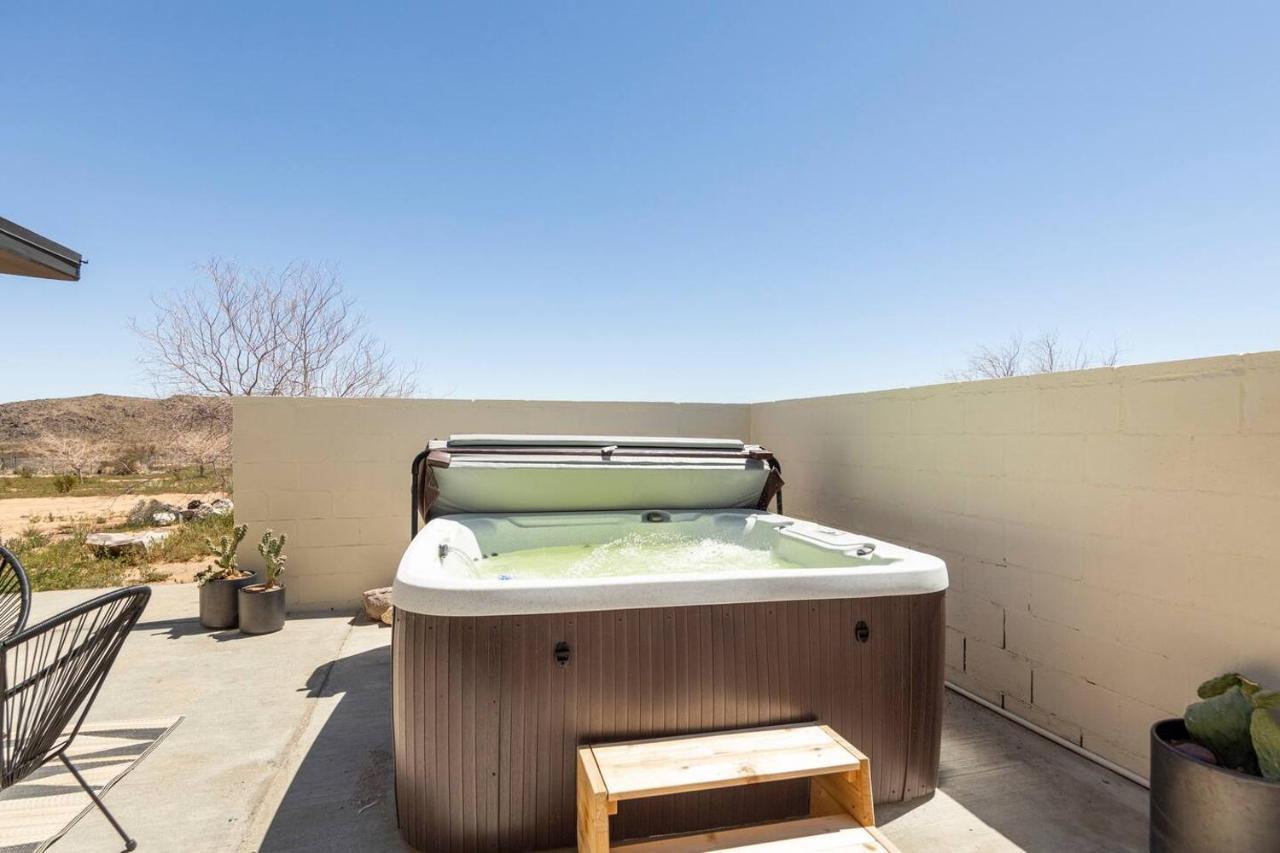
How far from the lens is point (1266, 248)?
21.4 ft

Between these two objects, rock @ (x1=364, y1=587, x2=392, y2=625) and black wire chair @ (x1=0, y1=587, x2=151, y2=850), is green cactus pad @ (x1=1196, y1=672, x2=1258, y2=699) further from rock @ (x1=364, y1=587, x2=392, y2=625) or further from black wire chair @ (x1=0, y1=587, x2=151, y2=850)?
rock @ (x1=364, y1=587, x2=392, y2=625)

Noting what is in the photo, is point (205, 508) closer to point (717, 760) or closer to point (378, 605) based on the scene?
point (378, 605)

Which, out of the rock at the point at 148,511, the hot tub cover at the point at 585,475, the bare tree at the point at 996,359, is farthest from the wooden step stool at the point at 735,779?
the bare tree at the point at 996,359

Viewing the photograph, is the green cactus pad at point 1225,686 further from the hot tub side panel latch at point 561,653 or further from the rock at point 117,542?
the rock at point 117,542

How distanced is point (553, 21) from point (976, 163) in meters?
3.66

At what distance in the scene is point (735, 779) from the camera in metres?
1.46

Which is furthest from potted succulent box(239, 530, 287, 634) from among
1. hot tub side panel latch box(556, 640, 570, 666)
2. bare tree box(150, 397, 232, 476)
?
bare tree box(150, 397, 232, 476)

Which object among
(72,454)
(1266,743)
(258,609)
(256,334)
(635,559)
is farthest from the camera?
(72,454)

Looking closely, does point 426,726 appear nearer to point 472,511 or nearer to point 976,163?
point 472,511

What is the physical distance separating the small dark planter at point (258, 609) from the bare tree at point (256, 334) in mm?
5335

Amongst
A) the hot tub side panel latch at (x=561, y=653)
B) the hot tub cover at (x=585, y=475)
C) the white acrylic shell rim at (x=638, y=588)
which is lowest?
the hot tub side panel latch at (x=561, y=653)

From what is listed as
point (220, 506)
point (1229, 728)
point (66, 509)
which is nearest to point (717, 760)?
point (1229, 728)

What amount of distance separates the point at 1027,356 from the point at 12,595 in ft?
50.3

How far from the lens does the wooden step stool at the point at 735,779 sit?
4.59ft
